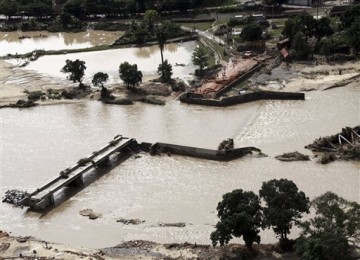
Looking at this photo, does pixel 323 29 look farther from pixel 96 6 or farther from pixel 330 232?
pixel 96 6

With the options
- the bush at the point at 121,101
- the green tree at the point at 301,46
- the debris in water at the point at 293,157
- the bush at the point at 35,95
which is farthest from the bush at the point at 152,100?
the green tree at the point at 301,46

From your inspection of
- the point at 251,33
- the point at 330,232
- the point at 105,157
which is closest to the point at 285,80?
the point at 251,33

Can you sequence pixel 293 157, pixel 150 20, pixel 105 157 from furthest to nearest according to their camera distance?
pixel 150 20
pixel 105 157
pixel 293 157

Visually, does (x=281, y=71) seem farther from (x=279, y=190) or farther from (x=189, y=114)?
(x=279, y=190)

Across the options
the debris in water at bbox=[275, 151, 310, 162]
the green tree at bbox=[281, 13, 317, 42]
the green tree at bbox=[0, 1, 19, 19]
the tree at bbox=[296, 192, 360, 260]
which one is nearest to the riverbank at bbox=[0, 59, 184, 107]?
the green tree at bbox=[281, 13, 317, 42]

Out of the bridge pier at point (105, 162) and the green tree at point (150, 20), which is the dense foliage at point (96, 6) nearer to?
the green tree at point (150, 20)

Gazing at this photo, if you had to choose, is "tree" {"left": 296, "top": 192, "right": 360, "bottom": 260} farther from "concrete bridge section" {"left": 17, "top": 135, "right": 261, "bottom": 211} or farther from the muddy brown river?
"concrete bridge section" {"left": 17, "top": 135, "right": 261, "bottom": 211}
